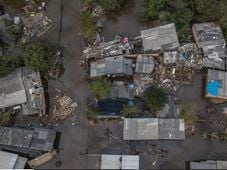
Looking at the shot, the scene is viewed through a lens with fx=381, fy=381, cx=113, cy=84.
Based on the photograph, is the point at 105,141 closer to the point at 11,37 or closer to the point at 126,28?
the point at 126,28

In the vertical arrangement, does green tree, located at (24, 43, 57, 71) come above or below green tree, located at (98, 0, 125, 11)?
below

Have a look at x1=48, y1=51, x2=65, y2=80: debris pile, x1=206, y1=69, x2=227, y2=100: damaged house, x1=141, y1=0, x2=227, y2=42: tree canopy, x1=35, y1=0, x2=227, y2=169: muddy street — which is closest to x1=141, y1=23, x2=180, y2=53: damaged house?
x1=141, y1=0, x2=227, y2=42: tree canopy

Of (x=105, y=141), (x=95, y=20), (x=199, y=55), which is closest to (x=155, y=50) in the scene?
(x=199, y=55)

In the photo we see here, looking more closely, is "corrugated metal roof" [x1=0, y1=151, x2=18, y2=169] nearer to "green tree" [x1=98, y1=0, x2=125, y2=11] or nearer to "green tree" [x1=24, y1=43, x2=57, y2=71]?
"green tree" [x1=24, y1=43, x2=57, y2=71]

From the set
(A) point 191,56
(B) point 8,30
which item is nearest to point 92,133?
(A) point 191,56

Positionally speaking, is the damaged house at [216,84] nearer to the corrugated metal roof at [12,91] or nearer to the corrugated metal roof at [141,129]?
the corrugated metal roof at [141,129]

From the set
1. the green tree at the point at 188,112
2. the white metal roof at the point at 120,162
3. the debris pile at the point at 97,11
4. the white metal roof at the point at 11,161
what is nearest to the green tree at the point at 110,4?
the debris pile at the point at 97,11
